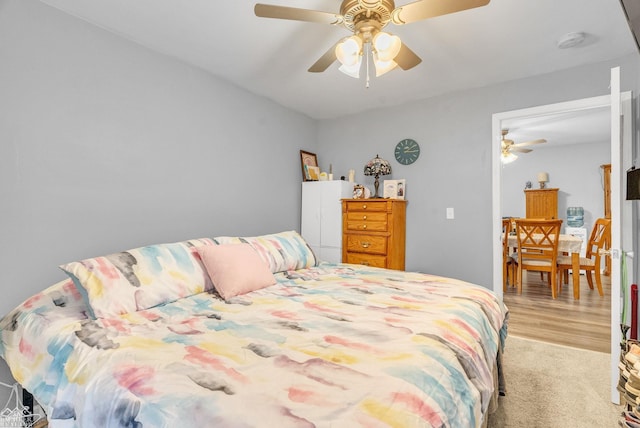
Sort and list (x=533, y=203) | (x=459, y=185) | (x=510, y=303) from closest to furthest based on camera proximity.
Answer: (x=459, y=185) < (x=510, y=303) < (x=533, y=203)

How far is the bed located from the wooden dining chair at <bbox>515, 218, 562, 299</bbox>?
3211 mm

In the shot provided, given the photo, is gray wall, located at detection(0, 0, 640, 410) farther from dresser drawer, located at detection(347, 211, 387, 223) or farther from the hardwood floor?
the hardwood floor

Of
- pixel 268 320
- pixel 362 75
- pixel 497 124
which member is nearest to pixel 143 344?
pixel 268 320

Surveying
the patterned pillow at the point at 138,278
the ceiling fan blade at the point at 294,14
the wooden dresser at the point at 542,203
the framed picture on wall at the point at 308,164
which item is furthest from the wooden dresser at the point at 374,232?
the wooden dresser at the point at 542,203

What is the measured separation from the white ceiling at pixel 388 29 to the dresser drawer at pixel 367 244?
64.2 inches

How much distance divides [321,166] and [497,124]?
2.17 meters

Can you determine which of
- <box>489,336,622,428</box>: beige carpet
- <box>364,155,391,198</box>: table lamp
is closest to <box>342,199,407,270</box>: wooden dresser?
<box>364,155,391,198</box>: table lamp

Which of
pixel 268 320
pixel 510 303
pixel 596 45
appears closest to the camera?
pixel 268 320

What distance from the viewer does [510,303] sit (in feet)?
13.2

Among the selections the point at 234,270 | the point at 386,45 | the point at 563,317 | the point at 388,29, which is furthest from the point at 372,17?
the point at 563,317

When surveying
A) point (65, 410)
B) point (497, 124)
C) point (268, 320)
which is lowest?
point (65, 410)

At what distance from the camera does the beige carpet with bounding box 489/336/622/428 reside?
5.80 feet

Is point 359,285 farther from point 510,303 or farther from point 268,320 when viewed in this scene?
point 510,303

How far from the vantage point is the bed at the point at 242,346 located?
2.58 ft
